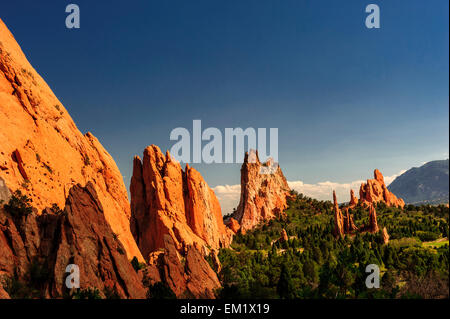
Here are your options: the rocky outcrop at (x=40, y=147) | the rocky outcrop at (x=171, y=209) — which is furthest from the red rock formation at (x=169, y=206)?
the rocky outcrop at (x=40, y=147)

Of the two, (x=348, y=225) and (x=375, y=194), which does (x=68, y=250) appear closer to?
(x=348, y=225)

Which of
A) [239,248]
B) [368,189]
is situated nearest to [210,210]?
[239,248]

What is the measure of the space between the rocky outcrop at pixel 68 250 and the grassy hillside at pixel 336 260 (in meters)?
12.1

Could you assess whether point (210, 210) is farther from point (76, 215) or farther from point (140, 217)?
point (76, 215)

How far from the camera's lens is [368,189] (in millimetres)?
120000

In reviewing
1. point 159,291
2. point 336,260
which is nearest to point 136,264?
point 159,291

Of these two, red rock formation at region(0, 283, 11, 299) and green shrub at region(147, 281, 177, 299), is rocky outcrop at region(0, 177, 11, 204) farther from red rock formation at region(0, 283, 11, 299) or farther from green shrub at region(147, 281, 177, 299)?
green shrub at region(147, 281, 177, 299)

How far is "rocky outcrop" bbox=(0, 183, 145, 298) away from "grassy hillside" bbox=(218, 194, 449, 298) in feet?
39.7

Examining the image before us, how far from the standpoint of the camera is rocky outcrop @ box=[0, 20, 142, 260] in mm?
30109

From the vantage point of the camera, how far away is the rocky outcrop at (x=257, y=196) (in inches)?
4449

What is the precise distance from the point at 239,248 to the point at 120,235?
50.5m

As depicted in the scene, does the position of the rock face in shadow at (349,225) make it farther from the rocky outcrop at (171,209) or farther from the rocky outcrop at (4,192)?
the rocky outcrop at (4,192)

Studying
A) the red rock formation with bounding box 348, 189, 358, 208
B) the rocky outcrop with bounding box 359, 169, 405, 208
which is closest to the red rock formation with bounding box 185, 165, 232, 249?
the red rock formation with bounding box 348, 189, 358, 208
